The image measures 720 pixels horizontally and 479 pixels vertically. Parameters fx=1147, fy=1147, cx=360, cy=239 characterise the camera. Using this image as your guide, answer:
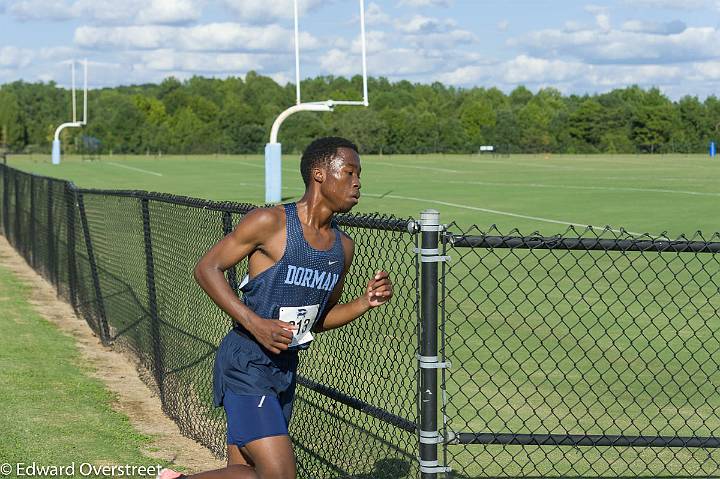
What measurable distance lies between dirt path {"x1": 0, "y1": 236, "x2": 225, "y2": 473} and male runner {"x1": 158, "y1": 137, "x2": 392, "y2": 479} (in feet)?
7.88

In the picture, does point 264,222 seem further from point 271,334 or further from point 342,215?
point 342,215

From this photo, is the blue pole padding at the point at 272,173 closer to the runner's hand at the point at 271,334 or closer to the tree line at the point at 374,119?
the runner's hand at the point at 271,334

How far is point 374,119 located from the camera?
121 meters

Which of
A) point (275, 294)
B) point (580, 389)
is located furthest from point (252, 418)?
point (580, 389)

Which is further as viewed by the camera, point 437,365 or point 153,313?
point 153,313

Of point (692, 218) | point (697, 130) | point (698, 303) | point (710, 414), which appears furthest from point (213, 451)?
point (697, 130)

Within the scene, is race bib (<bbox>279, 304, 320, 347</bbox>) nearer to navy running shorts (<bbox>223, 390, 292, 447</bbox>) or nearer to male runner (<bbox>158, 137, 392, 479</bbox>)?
male runner (<bbox>158, 137, 392, 479</bbox>)

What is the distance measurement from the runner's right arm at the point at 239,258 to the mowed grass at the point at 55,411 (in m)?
2.62

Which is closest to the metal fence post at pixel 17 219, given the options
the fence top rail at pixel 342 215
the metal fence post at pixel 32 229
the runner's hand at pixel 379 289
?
the metal fence post at pixel 32 229

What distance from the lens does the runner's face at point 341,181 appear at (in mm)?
4848

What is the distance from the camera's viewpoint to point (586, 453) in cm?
728

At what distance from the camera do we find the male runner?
4.74 m

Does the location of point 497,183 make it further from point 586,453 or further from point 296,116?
point 296,116

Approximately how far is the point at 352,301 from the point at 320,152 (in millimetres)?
712
